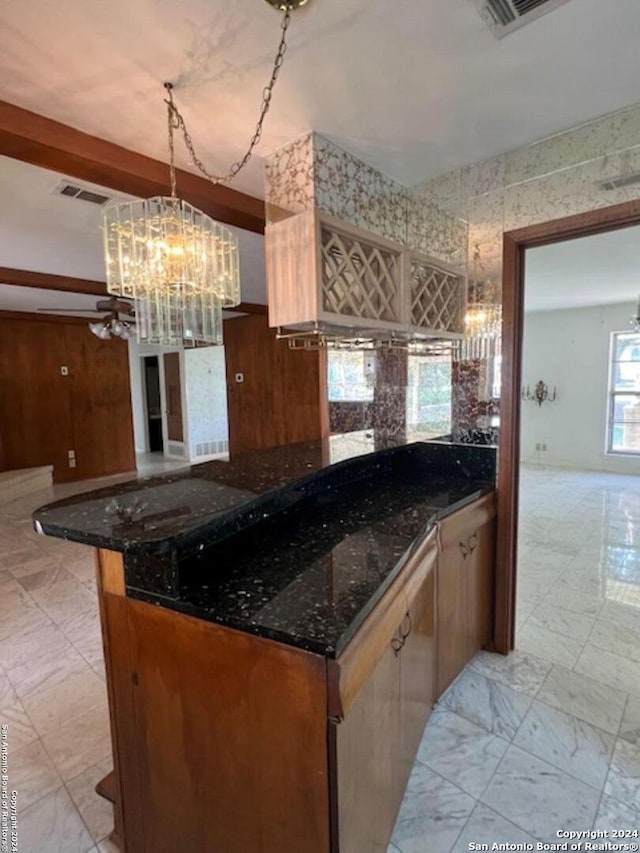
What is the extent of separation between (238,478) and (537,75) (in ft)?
6.23

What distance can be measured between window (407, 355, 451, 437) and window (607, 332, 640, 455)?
5.49 meters

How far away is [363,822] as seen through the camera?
1098 millimetres

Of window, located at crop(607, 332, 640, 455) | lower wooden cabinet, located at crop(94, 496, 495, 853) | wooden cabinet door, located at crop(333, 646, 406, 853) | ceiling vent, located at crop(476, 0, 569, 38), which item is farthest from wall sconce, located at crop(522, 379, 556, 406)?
wooden cabinet door, located at crop(333, 646, 406, 853)

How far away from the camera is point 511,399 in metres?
2.20

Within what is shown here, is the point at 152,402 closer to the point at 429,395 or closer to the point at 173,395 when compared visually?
the point at 173,395

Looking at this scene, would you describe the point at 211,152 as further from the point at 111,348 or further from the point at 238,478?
the point at 111,348

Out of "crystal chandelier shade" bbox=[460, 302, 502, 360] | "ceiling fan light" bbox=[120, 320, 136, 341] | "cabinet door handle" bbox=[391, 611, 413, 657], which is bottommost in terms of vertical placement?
"cabinet door handle" bbox=[391, 611, 413, 657]

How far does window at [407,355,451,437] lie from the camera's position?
2510 millimetres

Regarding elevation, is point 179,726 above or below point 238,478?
below

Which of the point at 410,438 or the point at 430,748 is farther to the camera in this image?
the point at 410,438

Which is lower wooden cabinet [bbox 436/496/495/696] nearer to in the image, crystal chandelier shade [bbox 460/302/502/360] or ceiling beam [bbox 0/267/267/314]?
crystal chandelier shade [bbox 460/302/502/360]

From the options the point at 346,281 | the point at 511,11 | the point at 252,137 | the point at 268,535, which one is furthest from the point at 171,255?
the point at 511,11

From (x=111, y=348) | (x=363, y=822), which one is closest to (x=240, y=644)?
(x=363, y=822)

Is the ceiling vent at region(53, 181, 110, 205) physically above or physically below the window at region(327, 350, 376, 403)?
above
